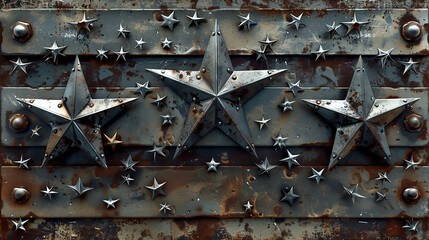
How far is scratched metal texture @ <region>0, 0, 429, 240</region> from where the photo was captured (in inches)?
217

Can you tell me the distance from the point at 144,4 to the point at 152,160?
9.00 feet

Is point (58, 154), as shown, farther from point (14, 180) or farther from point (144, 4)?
point (144, 4)

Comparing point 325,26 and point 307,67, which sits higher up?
point 325,26

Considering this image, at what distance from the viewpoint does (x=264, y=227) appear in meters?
5.55

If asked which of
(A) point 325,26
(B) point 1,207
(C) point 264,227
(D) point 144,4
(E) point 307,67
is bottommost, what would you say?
(C) point 264,227

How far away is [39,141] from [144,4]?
3.01m

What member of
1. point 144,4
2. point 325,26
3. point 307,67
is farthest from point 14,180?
point 325,26

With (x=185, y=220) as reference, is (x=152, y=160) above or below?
above

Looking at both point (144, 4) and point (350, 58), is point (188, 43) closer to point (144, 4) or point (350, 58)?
point (144, 4)

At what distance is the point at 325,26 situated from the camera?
220 inches

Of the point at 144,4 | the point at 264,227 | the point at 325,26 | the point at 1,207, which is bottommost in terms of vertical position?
the point at 264,227

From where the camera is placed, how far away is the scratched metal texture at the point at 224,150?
5.51m

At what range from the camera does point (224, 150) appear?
220 inches

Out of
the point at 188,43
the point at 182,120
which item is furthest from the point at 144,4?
the point at 182,120
